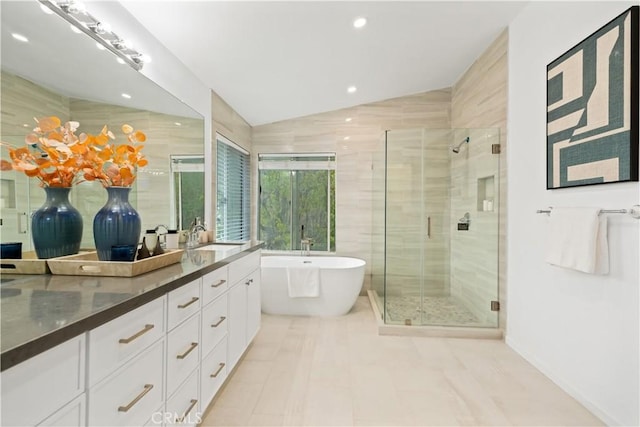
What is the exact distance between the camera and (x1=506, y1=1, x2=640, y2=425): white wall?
1726 millimetres

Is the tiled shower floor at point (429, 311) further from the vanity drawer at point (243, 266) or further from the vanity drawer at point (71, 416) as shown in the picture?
the vanity drawer at point (71, 416)

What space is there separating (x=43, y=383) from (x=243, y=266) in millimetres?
1599

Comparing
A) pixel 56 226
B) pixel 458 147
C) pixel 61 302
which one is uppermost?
pixel 458 147

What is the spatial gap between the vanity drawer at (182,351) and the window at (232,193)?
2.11m

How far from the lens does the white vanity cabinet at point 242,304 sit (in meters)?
2.14

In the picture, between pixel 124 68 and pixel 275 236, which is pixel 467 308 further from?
pixel 124 68

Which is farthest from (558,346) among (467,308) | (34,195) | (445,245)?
(34,195)

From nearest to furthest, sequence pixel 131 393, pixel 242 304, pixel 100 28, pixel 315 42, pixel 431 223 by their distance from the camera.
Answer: pixel 131 393 < pixel 100 28 < pixel 242 304 < pixel 315 42 < pixel 431 223

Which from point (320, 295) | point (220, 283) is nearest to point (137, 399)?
point (220, 283)

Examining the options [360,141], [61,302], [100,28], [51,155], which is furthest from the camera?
[360,141]

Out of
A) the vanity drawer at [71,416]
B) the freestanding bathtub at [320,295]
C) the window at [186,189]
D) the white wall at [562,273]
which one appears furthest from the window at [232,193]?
the white wall at [562,273]

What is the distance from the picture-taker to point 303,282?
11.6 ft

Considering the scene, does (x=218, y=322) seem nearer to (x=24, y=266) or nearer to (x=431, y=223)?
(x=24, y=266)

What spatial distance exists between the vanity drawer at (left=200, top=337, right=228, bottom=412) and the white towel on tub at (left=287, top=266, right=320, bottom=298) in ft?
5.07
